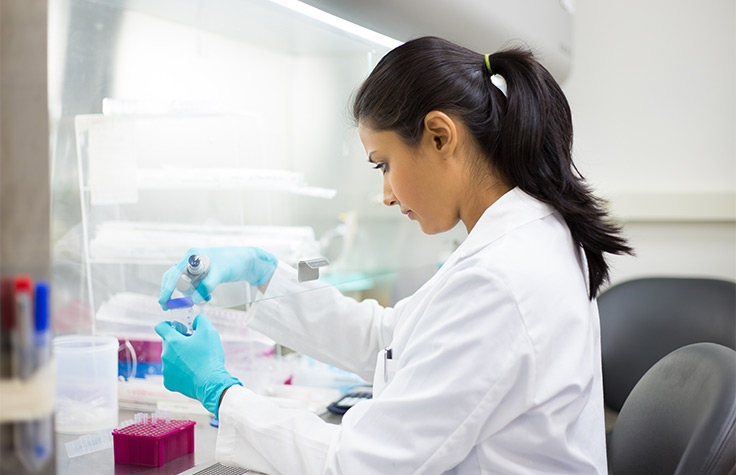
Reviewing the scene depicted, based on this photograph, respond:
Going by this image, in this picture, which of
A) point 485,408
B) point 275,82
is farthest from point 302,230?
point 485,408

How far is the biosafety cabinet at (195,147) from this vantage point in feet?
3.75

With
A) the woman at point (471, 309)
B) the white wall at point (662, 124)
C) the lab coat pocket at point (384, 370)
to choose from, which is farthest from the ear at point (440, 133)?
the white wall at point (662, 124)

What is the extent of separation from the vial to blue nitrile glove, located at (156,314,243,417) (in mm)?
66

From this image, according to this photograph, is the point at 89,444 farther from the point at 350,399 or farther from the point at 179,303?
the point at 350,399

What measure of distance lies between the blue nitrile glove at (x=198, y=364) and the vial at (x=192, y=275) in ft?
0.22

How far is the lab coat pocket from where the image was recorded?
1090 millimetres

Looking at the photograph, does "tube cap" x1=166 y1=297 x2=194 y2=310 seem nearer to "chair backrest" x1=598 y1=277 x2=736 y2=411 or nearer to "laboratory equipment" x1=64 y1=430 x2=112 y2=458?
"laboratory equipment" x1=64 y1=430 x2=112 y2=458

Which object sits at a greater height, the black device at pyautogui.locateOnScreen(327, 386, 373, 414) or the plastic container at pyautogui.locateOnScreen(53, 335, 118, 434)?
the plastic container at pyautogui.locateOnScreen(53, 335, 118, 434)

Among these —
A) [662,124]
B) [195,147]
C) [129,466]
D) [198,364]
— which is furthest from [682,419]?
[662,124]

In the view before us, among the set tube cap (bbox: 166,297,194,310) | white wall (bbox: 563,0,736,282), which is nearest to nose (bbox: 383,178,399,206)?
tube cap (bbox: 166,297,194,310)

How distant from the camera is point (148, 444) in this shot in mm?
1103

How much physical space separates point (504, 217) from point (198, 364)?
53 centimetres

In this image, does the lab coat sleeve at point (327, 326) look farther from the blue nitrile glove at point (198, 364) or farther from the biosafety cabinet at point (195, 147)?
the blue nitrile glove at point (198, 364)

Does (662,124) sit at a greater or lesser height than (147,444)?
greater
